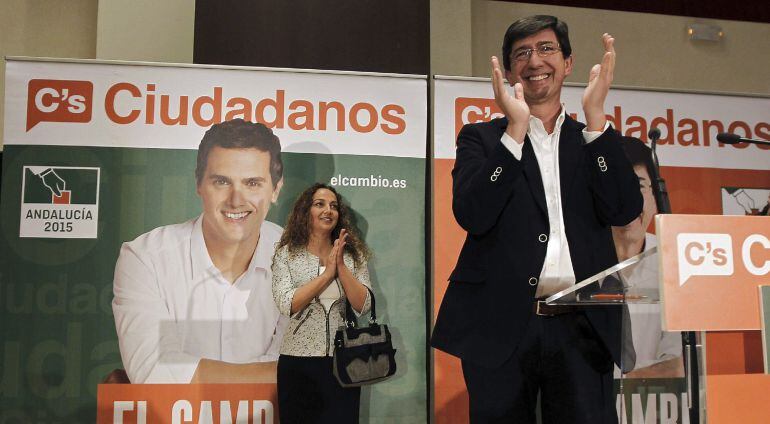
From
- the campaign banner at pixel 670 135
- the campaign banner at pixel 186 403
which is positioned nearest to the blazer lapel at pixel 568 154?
the campaign banner at pixel 670 135

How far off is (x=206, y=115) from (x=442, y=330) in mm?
2001

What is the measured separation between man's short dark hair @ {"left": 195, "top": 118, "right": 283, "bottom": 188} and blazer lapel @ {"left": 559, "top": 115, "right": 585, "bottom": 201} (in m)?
1.76

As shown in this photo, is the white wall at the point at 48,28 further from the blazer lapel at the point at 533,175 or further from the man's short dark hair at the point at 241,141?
the blazer lapel at the point at 533,175

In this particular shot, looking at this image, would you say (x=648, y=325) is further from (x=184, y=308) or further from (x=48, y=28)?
(x=48, y=28)

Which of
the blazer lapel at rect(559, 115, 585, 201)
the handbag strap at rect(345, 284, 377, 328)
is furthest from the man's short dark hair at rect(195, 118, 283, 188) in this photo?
the blazer lapel at rect(559, 115, 585, 201)

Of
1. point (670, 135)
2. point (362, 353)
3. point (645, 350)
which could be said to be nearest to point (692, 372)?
point (645, 350)

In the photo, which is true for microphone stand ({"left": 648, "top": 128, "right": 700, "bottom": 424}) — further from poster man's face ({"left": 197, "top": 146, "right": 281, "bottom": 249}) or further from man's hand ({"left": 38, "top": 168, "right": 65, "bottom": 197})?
man's hand ({"left": 38, "top": 168, "right": 65, "bottom": 197})

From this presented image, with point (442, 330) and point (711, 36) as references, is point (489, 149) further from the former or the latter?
point (711, 36)

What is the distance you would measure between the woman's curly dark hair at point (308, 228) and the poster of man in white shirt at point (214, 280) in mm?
77

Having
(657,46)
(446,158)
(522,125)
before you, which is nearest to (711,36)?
(657,46)

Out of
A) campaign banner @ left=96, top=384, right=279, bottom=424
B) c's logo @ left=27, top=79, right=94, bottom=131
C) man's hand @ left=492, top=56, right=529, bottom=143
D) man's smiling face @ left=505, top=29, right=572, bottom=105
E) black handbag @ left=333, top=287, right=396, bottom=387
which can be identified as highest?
c's logo @ left=27, top=79, right=94, bottom=131

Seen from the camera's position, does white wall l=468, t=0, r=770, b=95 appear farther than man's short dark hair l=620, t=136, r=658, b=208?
Yes

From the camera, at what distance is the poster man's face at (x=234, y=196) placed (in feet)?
11.5

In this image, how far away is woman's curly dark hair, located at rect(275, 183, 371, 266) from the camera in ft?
11.6
